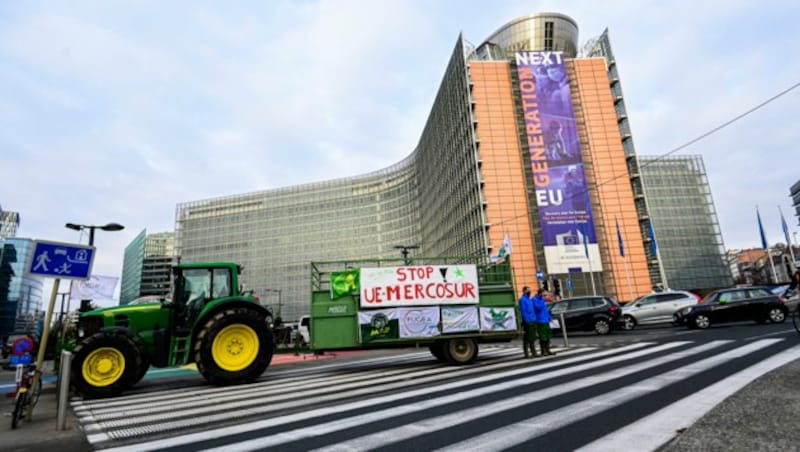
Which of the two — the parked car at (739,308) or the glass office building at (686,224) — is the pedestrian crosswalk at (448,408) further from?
the glass office building at (686,224)

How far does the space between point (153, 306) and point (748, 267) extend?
153 metres

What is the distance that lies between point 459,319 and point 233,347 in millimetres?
4966

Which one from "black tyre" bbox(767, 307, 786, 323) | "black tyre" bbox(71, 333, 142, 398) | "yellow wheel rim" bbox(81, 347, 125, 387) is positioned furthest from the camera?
"black tyre" bbox(767, 307, 786, 323)

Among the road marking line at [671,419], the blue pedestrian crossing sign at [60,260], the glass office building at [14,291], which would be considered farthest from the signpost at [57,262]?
the glass office building at [14,291]

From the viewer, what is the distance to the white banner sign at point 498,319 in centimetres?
939

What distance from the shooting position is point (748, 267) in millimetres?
115625

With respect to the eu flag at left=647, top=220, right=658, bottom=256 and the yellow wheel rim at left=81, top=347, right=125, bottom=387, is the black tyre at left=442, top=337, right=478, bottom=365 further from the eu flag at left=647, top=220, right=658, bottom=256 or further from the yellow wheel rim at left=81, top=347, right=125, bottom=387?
the eu flag at left=647, top=220, right=658, bottom=256

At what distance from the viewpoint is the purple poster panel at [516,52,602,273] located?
145ft

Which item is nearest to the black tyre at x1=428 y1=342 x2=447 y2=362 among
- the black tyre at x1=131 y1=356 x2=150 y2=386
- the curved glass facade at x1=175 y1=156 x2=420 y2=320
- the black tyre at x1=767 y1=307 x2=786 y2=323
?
the black tyre at x1=131 y1=356 x2=150 y2=386

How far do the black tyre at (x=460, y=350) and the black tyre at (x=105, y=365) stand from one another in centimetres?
628

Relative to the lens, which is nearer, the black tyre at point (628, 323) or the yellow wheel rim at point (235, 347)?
the yellow wheel rim at point (235, 347)

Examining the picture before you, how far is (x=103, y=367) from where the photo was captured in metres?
7.10

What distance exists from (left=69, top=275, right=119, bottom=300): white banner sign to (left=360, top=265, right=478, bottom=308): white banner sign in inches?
446

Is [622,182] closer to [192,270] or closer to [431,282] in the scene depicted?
[431,282]
